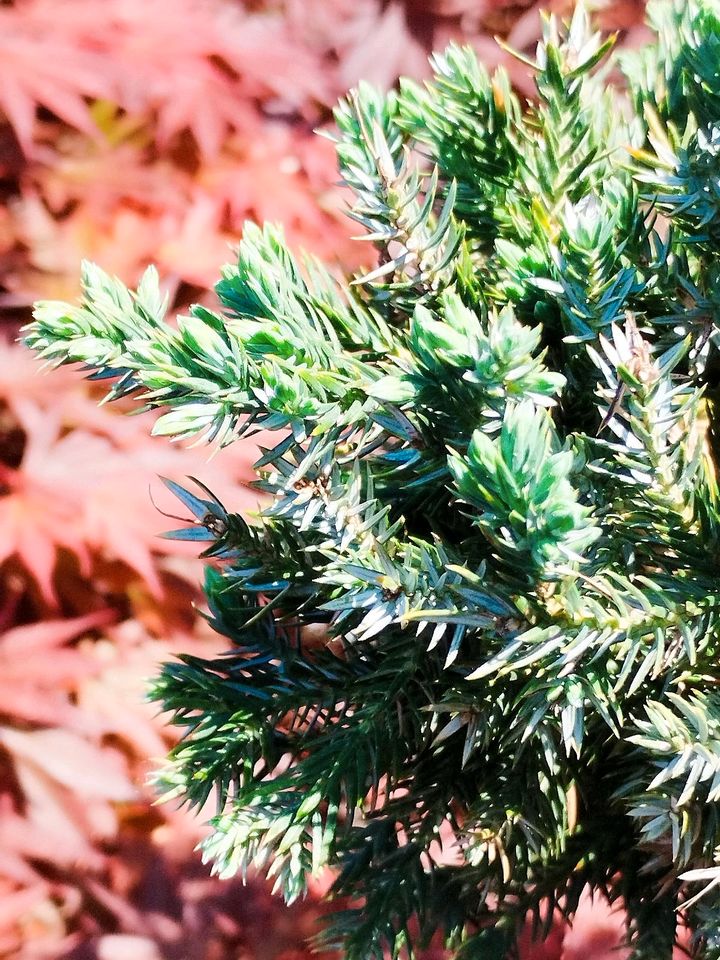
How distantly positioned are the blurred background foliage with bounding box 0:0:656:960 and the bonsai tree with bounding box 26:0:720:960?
48 cm

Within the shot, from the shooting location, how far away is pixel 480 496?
0.26 meters

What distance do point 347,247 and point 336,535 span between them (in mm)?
824

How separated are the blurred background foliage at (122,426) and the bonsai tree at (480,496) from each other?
0.48m

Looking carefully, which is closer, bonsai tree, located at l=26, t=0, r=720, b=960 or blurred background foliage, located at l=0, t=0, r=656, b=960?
bonsai tree, located at l=26, t=0, r=720, b=960

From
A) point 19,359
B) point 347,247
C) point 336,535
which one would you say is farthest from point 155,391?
point 347,247

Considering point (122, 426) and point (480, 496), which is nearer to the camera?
point (480, 496)

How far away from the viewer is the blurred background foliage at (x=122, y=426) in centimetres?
89

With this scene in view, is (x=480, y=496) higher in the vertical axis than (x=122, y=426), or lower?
lower

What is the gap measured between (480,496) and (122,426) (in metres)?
0.74

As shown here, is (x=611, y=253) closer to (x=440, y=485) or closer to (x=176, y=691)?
(x=440, y=485)

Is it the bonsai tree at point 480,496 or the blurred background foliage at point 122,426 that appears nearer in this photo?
the bonsai tree at point 480,496

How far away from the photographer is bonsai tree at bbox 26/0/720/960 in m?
0.29

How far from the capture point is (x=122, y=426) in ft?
3.03

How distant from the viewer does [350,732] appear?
389 mm
